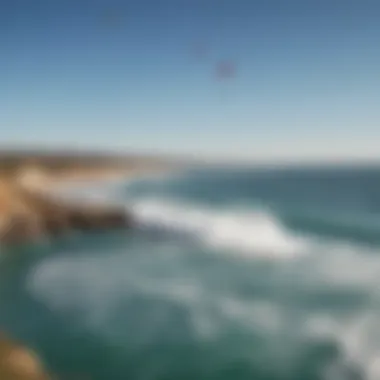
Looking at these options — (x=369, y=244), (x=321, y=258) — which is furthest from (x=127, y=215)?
(x=369, y=244)

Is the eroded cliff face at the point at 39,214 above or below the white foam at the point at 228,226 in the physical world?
below

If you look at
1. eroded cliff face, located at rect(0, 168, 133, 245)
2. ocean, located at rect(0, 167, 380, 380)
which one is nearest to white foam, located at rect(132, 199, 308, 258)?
ocean, located at rect(0, 167, 380, 380)

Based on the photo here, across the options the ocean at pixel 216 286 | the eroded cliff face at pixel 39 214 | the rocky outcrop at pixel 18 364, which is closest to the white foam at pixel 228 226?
the ocean at pixel 216 286

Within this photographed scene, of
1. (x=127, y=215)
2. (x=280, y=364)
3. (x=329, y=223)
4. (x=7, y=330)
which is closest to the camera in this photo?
(x=280, y=364)

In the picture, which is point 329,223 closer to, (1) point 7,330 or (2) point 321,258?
(2) point 321,258

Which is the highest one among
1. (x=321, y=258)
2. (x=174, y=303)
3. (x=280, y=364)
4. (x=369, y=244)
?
(x=369, y=244)

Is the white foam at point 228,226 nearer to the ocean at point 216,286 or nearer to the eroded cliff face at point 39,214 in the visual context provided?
the ocean at point 216,286

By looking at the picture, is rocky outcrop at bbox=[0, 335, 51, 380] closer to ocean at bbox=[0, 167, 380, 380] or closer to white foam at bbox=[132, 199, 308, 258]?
ocean at bbox=[0, 167, 380, 380]

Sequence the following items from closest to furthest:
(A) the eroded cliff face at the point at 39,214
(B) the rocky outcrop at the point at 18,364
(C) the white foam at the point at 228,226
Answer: (B) the rocky outcrop at the point at 18,364 < (C) the white foam at the point at 228,226 < (A) the eroded cliff face at the point at 39,214

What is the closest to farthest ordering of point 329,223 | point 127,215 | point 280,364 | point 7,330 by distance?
point 280,364 → point 7,330 → point 329,223 → point 127,215
